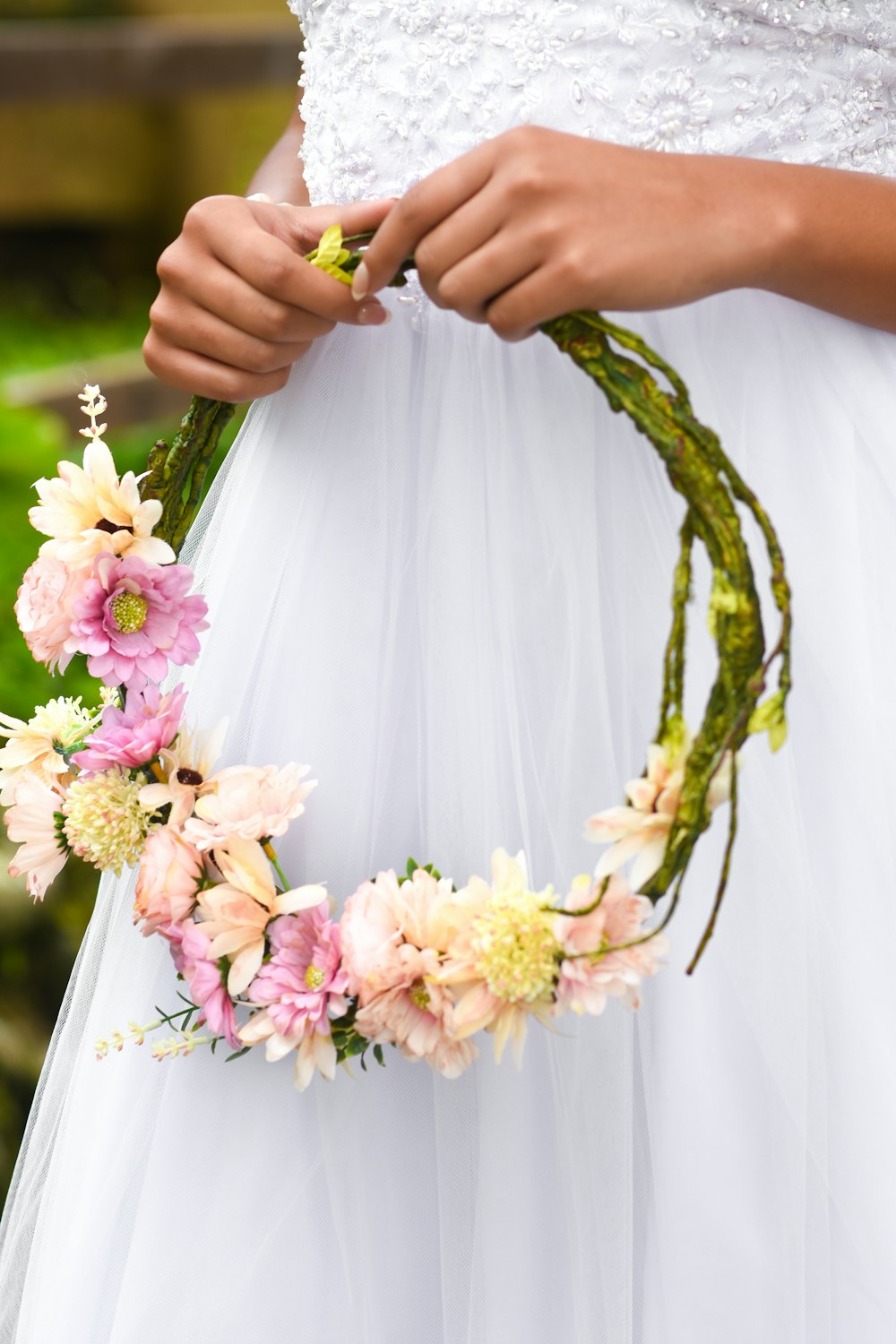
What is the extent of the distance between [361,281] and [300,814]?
336 mm

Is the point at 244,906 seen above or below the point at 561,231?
below

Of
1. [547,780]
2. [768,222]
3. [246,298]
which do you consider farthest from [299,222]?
[547,780]

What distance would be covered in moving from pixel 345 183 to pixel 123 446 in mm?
2964

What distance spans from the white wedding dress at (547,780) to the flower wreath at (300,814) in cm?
6

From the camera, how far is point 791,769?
3.06ft

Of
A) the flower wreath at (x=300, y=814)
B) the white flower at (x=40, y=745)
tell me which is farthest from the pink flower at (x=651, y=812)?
the white flower at (x=40, y=745)

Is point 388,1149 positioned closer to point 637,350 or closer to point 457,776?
point 457,776

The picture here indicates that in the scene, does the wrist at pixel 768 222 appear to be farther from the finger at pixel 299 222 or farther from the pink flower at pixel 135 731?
the pink flower at pixel 135 731

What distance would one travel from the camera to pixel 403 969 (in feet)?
2.67

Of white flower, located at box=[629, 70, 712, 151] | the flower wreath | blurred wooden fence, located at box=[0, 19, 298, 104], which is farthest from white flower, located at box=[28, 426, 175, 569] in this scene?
blurred wooden fence, located at box=[0, 19, 298, 104]

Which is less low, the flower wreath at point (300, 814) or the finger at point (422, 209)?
the finger at point (422, 209)

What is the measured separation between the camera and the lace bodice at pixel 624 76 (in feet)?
3.18

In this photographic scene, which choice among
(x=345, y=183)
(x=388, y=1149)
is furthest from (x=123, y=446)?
(x=388, y=1149)

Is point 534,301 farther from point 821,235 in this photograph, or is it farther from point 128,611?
point 128,611
